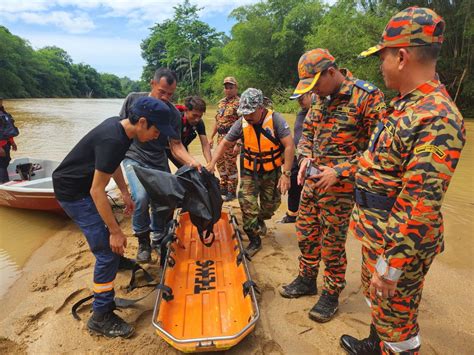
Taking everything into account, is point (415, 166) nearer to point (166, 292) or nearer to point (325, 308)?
point (325, 308)

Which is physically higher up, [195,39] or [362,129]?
[195,39]

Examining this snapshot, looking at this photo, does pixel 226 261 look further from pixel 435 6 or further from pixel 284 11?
pixel 284 11

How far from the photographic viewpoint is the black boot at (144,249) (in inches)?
140

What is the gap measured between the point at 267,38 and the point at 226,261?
98.2 feet

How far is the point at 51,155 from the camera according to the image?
10.2 meters

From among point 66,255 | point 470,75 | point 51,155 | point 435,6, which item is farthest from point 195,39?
point 66,255

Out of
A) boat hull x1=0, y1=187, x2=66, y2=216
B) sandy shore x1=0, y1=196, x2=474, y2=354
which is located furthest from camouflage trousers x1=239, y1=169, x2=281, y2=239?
boat hull x1=0, y1=187, x2=66, y2=216

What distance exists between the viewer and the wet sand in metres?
2.35

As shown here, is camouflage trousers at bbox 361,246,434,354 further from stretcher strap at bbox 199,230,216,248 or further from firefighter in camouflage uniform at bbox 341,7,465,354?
stretcher strap at bbox 199,230,216,248

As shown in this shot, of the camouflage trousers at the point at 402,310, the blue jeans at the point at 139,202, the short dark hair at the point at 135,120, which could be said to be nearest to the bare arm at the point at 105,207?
the short dark hair at the point at 135,120

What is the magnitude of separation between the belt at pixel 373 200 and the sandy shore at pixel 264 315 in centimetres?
123

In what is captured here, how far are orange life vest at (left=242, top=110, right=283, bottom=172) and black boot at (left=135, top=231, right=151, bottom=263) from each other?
141 cm

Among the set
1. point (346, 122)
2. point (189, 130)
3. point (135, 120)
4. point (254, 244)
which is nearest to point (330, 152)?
point (346, 122)

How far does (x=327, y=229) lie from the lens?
8.08 ft
